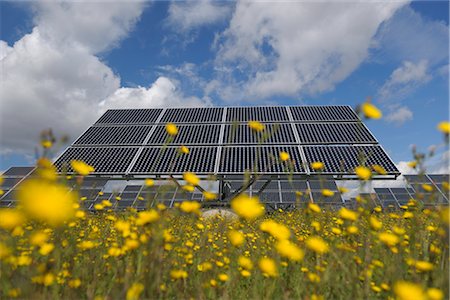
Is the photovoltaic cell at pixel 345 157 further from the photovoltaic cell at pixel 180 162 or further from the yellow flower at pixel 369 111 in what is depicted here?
the yellow flower at pixel 369 111

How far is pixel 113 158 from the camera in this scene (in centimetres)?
1016

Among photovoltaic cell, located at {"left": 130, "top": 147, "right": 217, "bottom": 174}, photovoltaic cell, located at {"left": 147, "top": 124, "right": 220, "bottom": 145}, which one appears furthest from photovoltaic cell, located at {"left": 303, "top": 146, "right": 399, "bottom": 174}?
photovoltaic cell, located at {"left": 147, "top": 124, "right": 220, "bottom": 145}

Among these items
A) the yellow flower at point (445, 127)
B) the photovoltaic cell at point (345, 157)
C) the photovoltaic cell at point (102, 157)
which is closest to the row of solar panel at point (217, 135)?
the photovoltaic cell at point (345, 157)

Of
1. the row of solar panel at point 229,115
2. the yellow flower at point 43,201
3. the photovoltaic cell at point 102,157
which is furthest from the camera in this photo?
the row of solar panel at point 229,115

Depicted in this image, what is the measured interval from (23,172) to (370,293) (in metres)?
20.8

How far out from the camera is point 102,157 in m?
10.3

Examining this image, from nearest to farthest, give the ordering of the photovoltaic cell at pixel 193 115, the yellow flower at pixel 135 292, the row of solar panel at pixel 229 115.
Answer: the yellow flower at pixel 135 292
the row of solar panel at pixel 229 115
the photovoltaic cell at pixel 193 115

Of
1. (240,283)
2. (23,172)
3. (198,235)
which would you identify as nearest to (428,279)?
(240,283)

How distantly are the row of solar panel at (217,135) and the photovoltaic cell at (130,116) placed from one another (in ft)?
2.33

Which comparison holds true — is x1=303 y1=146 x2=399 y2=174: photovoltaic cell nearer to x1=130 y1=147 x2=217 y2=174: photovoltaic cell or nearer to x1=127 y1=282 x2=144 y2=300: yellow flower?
x1=130 y1=147 x2=217 y2=174: photovoltaic cell

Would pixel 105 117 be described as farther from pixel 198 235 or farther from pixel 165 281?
pixel 165 281

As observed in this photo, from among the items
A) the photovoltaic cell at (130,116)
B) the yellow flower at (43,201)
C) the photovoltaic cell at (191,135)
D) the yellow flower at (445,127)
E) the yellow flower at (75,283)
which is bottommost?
the yellow flower at (75,283)

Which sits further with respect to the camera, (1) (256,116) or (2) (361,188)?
(1) (256,116)

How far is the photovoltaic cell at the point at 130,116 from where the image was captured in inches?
527
